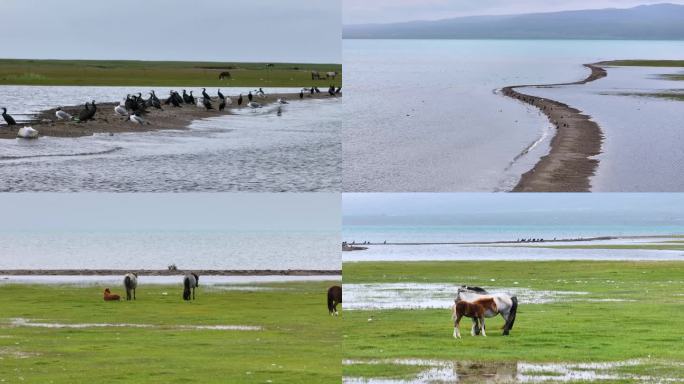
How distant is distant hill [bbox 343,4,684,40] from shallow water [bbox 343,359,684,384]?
7.32 m

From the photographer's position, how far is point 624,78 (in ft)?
80.8

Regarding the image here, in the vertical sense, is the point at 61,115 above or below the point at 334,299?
above

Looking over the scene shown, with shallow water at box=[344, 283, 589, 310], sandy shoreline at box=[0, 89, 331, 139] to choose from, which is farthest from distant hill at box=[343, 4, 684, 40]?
shallow water at box=[344, 283, 589, 310]

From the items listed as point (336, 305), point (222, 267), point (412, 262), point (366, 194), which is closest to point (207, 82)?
point (366, 194)

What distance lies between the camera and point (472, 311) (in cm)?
3008

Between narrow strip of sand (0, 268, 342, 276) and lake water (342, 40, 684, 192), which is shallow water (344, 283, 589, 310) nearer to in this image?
lake water (342, 40, 684, 192)

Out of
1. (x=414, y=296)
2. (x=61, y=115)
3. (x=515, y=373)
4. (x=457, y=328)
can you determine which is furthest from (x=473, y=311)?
(x=61, y=115)

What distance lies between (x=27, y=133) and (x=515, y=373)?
11967 millimetres

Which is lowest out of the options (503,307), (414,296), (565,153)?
(414,296)

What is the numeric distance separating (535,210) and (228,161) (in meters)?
6.92

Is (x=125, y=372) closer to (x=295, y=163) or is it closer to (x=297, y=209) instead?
(x=295, y=163)

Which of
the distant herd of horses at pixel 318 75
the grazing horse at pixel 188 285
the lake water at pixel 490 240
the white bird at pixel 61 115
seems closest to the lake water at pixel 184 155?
the white bird at pixel 61 115

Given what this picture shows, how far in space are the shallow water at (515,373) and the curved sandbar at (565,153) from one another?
5548 mm

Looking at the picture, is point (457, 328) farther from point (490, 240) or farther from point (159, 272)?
point (159, 272)
